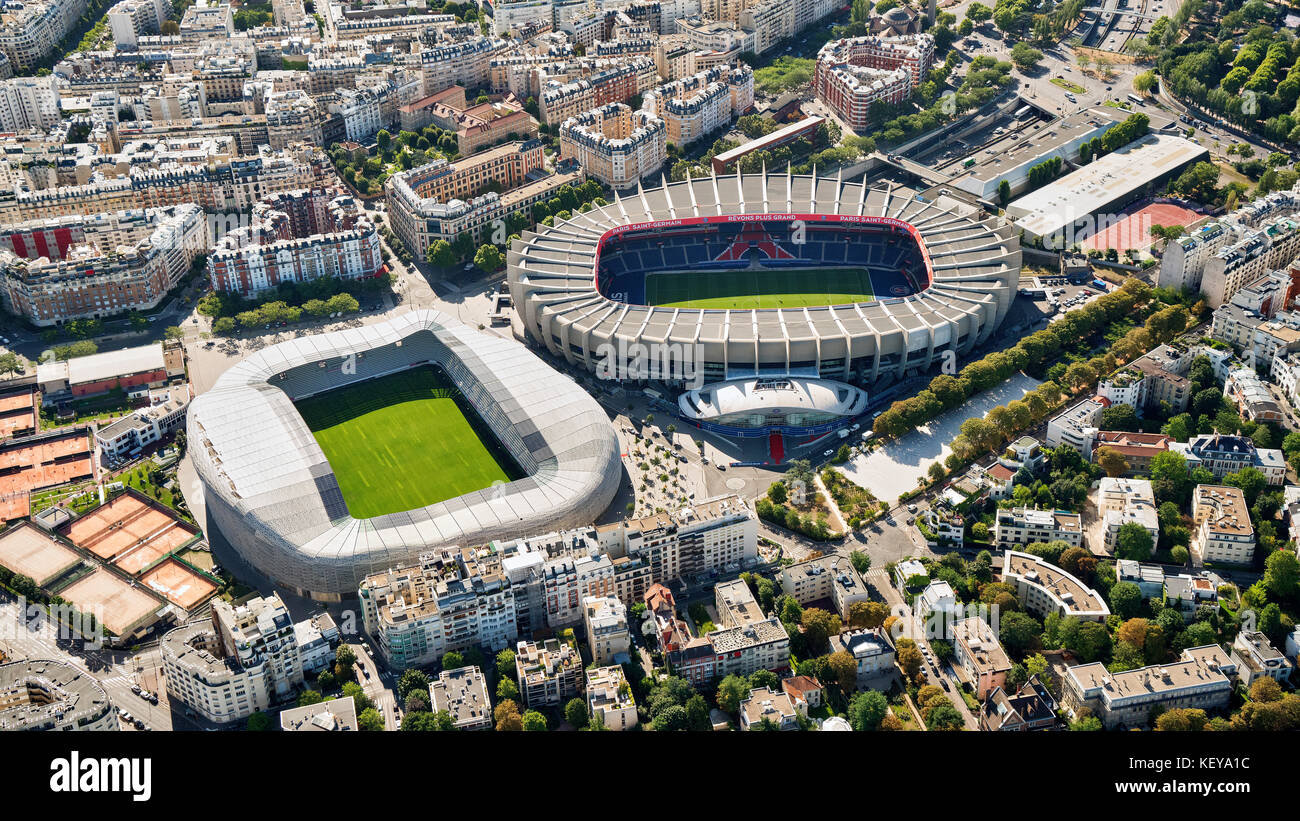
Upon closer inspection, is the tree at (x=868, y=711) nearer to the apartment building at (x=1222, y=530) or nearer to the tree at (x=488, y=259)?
the apartment building at (x=1222, y=530)

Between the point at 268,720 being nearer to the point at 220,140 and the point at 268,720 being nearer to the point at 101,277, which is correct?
the point at 101,277

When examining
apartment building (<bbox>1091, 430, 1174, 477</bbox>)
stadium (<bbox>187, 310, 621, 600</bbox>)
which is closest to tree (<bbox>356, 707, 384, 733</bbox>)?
stadium (<bbox>187, 310, 621, 600</bbox>)

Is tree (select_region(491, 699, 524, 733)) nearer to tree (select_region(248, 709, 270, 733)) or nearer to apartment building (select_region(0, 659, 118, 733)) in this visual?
tree (select_region(248, 709, 270, 733))

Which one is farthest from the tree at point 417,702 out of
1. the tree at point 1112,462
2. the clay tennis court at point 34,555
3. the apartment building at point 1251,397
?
the apartment building at point 1251,397

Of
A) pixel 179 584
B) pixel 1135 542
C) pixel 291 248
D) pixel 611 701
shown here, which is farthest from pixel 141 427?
pixel 1135 542

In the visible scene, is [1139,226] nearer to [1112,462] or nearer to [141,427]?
[1112,462]

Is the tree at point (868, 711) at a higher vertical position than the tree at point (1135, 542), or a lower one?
lower
